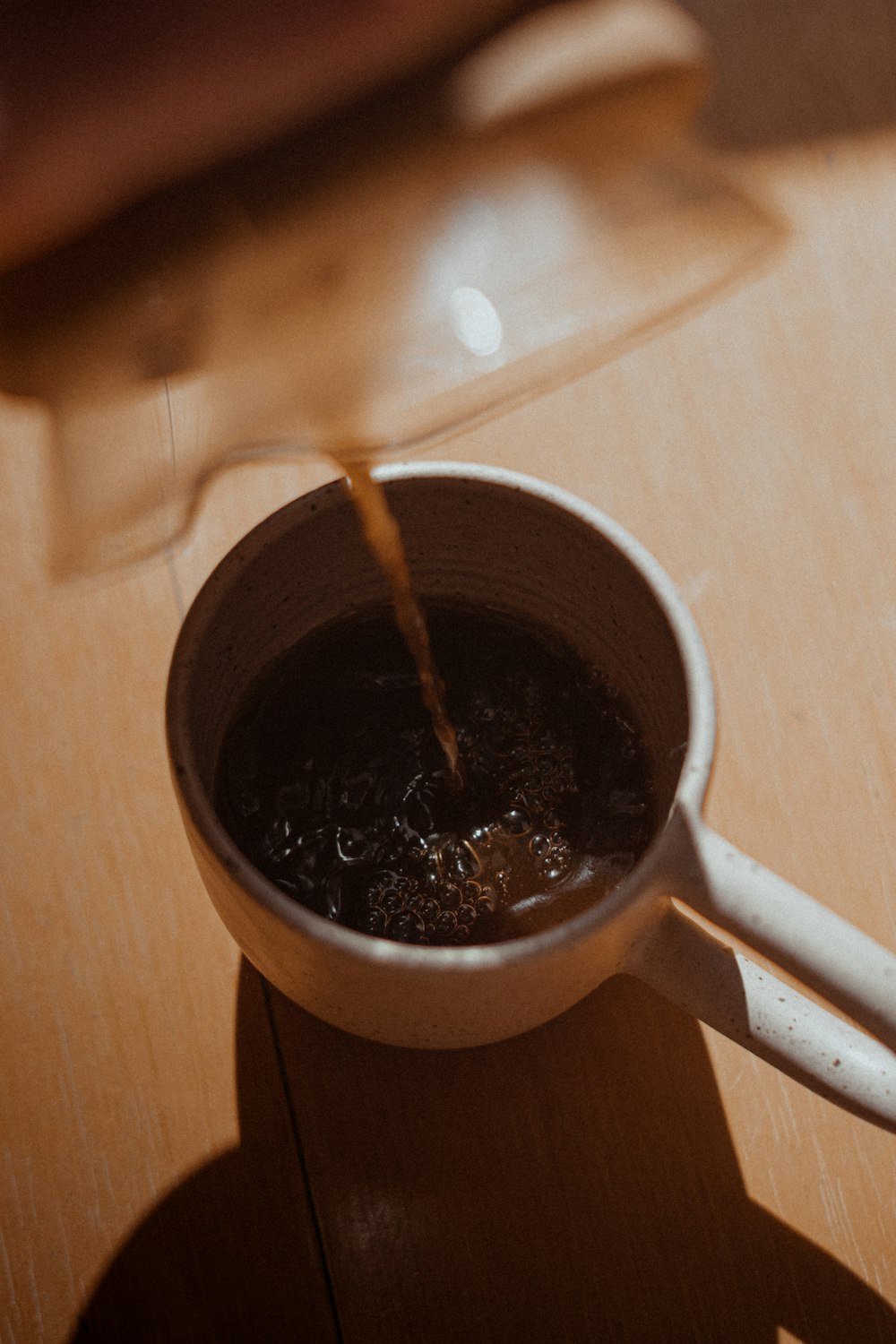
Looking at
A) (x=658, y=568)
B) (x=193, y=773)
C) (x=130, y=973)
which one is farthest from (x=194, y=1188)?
(x=658, y=568)

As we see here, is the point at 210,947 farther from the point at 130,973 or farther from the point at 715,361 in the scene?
the point at 715,361

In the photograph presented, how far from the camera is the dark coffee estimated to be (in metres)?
0.43

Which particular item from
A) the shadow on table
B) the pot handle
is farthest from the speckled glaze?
the shadow on table

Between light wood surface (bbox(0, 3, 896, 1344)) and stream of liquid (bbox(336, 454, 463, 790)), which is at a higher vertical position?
stream of liquid (bbox(336, 454, 463, 790))

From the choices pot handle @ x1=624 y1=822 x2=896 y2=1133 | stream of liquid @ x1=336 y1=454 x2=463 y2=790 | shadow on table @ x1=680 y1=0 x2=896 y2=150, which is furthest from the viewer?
shadow on table @ x1=680 y1=0 x2=896 y2=150

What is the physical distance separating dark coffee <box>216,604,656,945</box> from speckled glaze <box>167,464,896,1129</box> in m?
0.02

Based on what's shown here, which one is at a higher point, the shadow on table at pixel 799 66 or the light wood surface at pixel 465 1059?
the shadow on table at pixel 799 66

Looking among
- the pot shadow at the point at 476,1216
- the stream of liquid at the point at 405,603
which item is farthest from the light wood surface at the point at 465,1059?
the stream of liquid at the point at 405,603

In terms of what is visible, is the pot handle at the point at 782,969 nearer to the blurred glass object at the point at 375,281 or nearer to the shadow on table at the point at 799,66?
the blurred glass object at the point at 375,281

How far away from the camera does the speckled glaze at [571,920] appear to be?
0.32m

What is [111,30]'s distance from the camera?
→ 333mm

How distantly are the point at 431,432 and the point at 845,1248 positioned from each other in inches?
14.0

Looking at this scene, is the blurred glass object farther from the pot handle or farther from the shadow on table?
the shadow on table

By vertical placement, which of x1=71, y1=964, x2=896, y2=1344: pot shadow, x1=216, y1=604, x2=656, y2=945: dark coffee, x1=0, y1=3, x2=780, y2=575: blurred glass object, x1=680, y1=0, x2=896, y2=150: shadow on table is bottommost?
x1=71, y1=964, x2=896, y2=1344: pot shadow
